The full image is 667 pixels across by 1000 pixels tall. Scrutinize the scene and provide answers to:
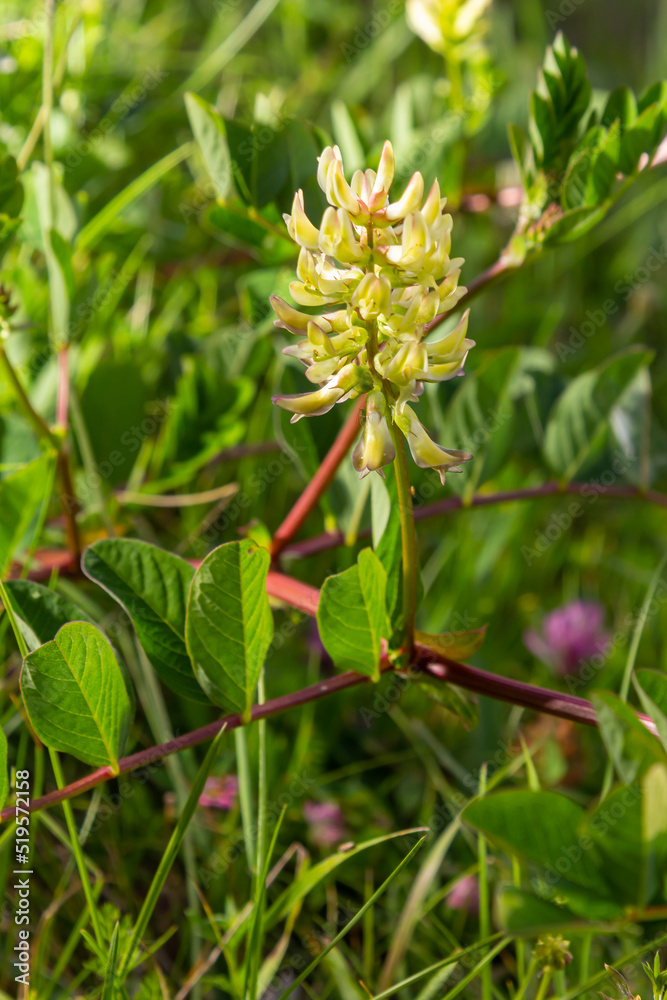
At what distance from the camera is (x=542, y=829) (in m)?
0.54

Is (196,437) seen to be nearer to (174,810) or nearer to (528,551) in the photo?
(174,810)

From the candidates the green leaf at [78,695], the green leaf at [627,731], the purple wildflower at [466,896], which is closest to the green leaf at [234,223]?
the green leaf at [78,695]

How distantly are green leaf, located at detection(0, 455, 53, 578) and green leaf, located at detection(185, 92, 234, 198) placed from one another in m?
0.35

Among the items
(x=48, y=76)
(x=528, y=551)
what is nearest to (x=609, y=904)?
(x=528, y=551)

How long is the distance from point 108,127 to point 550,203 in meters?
0.87

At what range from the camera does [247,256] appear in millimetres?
1505

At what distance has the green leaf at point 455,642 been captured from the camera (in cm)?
64

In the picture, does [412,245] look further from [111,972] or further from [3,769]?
[111,972]

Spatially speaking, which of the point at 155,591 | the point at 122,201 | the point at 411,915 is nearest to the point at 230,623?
the point at 155,591

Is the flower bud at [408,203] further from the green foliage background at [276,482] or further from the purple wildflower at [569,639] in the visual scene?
the purple wildflower at [569,639]

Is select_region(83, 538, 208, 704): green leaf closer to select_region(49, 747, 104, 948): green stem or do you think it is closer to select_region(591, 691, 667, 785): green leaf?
select_region(49, 747, 104, 948): green stem

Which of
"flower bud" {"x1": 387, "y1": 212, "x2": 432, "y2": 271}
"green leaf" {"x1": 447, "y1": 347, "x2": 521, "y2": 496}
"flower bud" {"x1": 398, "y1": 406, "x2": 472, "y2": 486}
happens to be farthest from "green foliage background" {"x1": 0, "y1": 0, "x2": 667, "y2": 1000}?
"flower bud" {"x1": 387, "y1": 212, "x2": 432, "y2": 271}

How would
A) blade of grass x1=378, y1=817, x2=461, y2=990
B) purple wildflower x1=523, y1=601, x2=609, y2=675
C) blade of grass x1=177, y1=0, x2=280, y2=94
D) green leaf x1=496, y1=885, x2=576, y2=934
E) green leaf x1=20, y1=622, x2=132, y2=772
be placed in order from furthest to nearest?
blade of grass x1=177, y1=0, x2=280, y2=94
purple wildflower x1=523, y1=601, x2=609, y2=675
blade of grass x1=378, y1=817, x2=461, y2=990
green leaf x1=20, y1=622, x2=132, y2=772
green leaf x1=496, y1=885, x2=576, y2=934

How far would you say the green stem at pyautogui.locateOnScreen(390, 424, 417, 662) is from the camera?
536 mm
